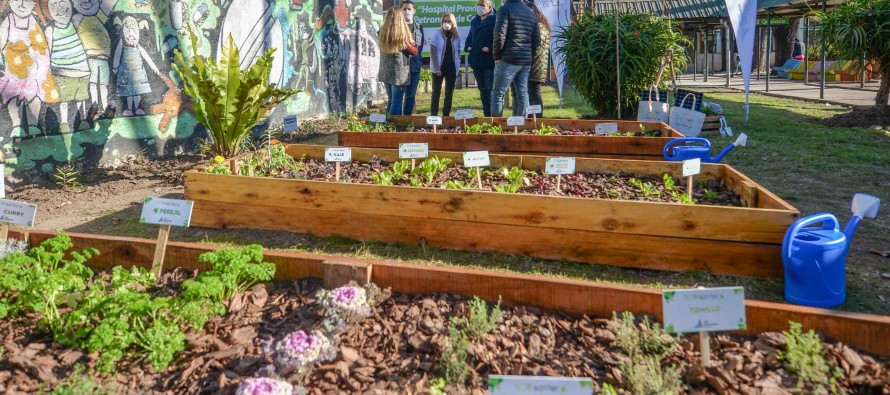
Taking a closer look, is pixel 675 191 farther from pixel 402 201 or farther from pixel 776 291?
pixel 402 201

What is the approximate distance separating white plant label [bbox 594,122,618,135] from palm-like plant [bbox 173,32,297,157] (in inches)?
130

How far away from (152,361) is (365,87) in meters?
11.6

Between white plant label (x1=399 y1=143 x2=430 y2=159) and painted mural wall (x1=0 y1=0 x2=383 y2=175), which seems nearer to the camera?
white plant label (x1=399 y1=143 x2=430 y2=159)

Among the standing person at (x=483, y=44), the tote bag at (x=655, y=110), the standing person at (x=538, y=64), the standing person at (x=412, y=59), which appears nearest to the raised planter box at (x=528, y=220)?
the tote bag at (x=655, y=110)

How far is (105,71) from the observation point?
689 cm

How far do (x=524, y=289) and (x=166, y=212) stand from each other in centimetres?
165

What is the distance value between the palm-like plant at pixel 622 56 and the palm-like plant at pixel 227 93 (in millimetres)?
5139

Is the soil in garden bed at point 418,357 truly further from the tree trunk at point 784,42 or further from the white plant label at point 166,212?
the tree trunk at point 784,42

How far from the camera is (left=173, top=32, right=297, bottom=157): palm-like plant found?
6312mm

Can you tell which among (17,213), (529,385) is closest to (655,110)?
(17,213)

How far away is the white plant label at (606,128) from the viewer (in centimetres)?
671

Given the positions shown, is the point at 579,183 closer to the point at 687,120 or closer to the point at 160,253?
the point at 160,253

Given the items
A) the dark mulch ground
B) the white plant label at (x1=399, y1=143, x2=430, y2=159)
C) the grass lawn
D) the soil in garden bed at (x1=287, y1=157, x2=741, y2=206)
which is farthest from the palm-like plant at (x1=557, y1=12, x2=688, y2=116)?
the white plant label at (x1=399, y1=143, x2=430, y2=159)

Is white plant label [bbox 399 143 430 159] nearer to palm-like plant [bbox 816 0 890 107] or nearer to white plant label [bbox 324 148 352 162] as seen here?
white plant label [bbox 324 148 352 162]
